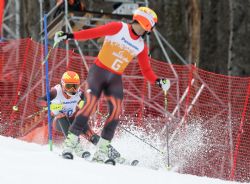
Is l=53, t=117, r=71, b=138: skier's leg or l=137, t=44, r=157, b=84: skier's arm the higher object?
l=137, t=44, r=157, b=84: skier's arm

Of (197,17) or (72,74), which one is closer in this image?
(72,74)

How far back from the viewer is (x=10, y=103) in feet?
36.0

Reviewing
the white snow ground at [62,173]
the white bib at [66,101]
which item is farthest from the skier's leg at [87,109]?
the white bib at [66,101]

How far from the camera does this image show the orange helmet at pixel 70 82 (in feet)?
26.6

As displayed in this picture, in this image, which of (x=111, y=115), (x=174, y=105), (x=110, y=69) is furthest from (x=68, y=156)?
(x=174, y=105)

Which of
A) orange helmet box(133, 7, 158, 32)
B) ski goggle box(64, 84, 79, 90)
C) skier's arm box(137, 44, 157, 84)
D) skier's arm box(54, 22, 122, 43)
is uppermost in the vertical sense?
orange helmet box(133, 7, 158, 32)

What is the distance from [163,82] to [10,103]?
4502 millimetres

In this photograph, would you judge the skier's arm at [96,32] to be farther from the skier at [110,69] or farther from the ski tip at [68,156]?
the ski tip at [68,156]

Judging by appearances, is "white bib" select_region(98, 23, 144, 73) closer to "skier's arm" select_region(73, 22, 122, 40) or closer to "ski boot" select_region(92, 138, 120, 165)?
"skier's arm" select_region(73, 22, 122, 40)

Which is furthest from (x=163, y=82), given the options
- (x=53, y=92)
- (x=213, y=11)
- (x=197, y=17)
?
(x=213, y=11)

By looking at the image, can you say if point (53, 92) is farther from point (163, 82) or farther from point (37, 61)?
point (37, 61)

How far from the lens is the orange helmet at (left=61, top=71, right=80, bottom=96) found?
26.6 ft

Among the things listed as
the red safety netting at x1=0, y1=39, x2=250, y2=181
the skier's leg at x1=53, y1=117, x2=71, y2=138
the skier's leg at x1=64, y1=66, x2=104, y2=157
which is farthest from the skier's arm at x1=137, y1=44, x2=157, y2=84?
the red safety netting at x1=0, y1=39, x2=250, y2=181

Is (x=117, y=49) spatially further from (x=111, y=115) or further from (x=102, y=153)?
(x=102, y=153)
